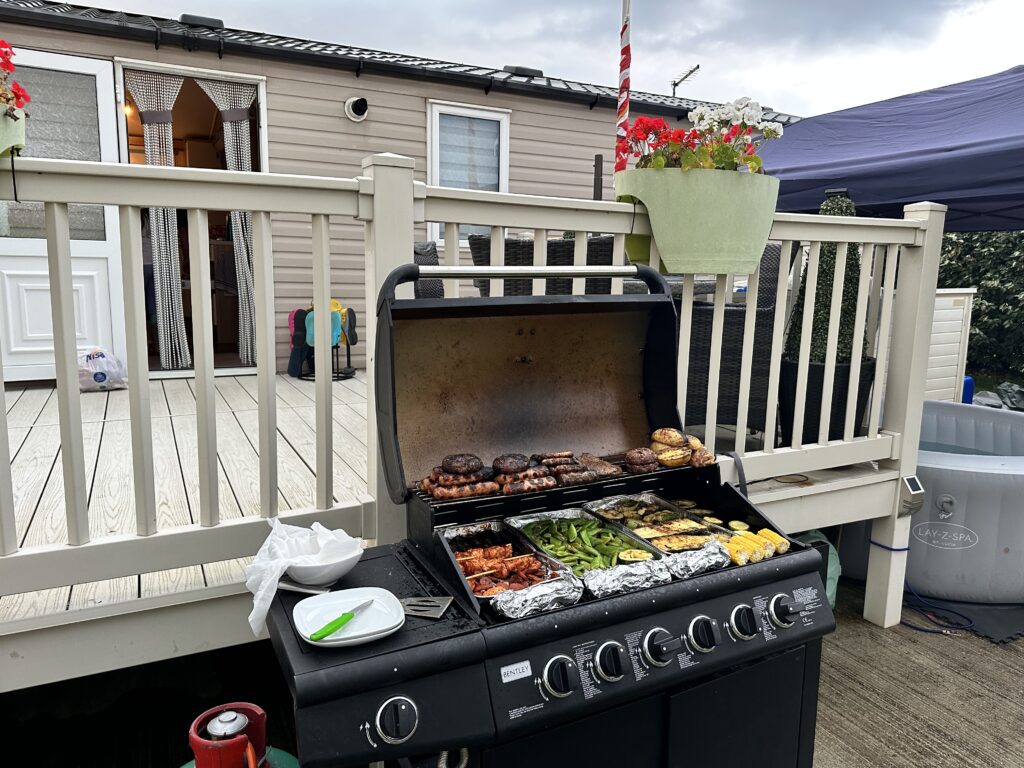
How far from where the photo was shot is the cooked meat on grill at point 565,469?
170 cm

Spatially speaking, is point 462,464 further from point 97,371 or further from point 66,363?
point 97,371

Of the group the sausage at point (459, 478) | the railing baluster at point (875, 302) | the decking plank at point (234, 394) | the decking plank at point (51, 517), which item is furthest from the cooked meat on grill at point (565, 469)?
the decking plank at point (234, 394)

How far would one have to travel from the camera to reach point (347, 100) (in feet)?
18.0

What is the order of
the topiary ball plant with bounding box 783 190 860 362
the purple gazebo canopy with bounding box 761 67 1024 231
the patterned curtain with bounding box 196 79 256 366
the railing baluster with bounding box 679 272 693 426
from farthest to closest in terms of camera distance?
the patterned curtain with bounding box 196 79 256 366, the purple gazebo canopy with bounding box 761 67 1024 231, the topiary ball plant with bounding box 783 190 860 362, the railing baluster with bounding box 679 272 693 426

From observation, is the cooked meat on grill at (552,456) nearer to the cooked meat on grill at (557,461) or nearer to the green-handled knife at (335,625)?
the cooked meat on grill at (557,461)

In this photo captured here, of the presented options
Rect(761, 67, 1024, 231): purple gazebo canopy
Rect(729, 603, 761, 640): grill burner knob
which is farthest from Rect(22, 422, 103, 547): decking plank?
Rect(761, 67, 1024, 231): purple gazebo canopy

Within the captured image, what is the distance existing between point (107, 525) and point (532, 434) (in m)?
1.30

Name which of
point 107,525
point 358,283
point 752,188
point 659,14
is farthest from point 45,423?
point 659,14

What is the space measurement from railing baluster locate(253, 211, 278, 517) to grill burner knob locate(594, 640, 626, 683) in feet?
3.18

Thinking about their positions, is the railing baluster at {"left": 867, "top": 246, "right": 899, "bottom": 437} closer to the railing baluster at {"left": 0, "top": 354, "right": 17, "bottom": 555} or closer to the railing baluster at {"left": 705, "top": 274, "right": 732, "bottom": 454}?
the railing baluster at {"left": 705, "top": 274, "right": 732, "bottom": 454}

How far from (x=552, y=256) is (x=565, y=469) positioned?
5.44 feet

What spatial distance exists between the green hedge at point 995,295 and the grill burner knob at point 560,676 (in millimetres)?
9461

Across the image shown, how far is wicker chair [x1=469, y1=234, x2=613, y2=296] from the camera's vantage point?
3.01 metres

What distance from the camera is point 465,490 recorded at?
158 cm
